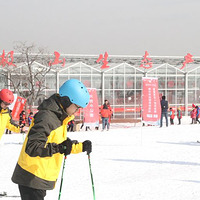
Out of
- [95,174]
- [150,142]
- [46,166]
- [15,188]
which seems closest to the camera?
[46,166]

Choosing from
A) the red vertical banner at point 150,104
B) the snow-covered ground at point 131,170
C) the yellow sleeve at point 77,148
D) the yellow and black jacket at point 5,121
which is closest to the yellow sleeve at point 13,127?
the yellow and black jacket at point 5,121

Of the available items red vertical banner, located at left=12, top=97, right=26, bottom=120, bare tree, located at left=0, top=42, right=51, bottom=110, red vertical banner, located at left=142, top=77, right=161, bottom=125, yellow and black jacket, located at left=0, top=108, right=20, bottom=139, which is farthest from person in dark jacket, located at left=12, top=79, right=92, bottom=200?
bare tree, located at left=0, top=42, right=51, bottom=110

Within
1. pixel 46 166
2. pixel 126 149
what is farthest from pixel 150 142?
pixel 46 166

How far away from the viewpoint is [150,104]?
16.2m

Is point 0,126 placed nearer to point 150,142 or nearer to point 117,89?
point 150,142

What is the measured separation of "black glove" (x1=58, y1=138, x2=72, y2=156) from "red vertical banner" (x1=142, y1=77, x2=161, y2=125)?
1284cm

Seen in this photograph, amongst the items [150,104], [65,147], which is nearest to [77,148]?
[65,147]

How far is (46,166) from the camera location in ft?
10.7

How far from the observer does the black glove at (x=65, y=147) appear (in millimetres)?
3172

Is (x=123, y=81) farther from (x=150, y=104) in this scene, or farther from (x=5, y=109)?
(x=5, y=109)

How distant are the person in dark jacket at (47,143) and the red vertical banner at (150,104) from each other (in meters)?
12.8

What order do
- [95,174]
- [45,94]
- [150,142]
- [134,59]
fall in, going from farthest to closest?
[134,59] < [45,94] < [150,142] < [95,174]

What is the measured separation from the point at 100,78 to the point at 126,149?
66.2 feet

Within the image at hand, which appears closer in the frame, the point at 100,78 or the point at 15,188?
the point at 15,188
